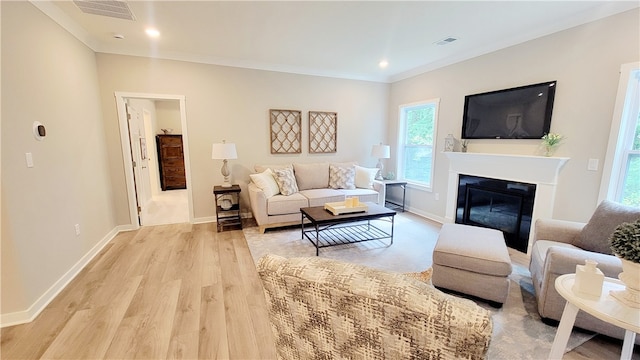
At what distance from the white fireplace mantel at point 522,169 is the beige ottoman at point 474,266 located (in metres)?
1.16

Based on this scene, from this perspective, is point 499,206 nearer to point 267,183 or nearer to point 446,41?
point 446,41

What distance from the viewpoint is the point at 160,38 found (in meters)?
3.33

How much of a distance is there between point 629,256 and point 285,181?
3.55m

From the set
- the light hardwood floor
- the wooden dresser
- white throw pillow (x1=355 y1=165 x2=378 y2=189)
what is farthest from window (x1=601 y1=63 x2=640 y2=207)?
the wooden dresser

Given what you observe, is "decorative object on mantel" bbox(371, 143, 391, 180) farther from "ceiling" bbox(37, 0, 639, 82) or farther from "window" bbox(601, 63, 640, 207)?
"window" bbox(601, 63, 640, 207)

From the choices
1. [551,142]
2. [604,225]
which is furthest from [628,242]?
[551,142]

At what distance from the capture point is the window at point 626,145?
95.4 inches

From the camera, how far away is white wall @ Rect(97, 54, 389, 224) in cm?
377

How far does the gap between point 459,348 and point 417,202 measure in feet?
14.8

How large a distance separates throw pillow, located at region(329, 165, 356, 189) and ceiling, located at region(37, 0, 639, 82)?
1.79m

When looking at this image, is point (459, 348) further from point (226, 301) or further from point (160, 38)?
point (160, 38)

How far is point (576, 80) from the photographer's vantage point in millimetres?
2744

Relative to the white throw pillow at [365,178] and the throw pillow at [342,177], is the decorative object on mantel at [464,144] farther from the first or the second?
the throw pillow at [342,177]

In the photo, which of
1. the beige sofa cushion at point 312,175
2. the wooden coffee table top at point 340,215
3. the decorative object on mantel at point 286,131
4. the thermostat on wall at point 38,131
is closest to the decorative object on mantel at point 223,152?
the decorative object on mantel at point 286,131
